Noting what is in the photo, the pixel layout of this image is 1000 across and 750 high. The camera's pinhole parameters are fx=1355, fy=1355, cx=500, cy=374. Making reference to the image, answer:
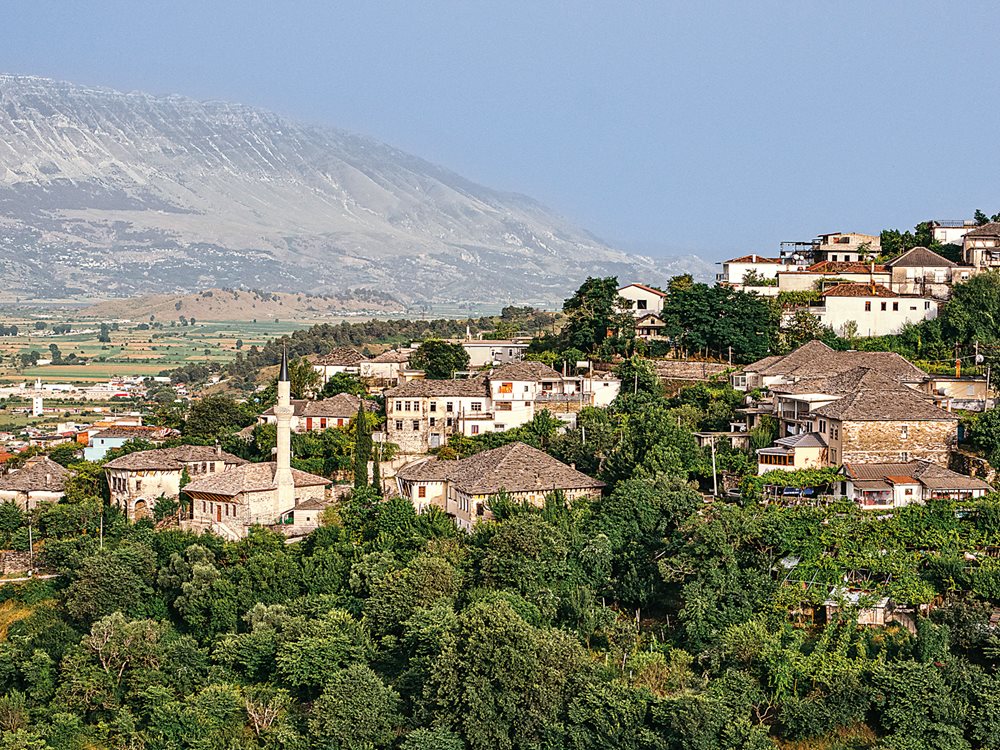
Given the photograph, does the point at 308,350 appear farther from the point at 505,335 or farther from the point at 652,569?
the point at 652,569

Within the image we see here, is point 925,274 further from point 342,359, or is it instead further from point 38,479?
point 38,479

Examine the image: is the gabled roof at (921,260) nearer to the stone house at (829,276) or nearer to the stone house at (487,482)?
the stone house at (829,276)

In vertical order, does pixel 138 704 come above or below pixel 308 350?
Answer: below

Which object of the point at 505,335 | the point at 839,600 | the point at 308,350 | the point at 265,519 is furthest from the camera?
the point at 308,350

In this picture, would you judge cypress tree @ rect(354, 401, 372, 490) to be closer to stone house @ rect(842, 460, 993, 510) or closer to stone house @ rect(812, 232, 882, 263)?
stone house @ rect(842, 460, 993, 510)

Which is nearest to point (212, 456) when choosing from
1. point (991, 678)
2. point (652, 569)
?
point (652, 569)

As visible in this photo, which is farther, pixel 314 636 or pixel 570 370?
pixel 570 370

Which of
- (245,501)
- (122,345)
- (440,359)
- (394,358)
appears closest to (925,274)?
(440,359)

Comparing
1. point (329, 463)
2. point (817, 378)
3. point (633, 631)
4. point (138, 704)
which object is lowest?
point (138, 704)
